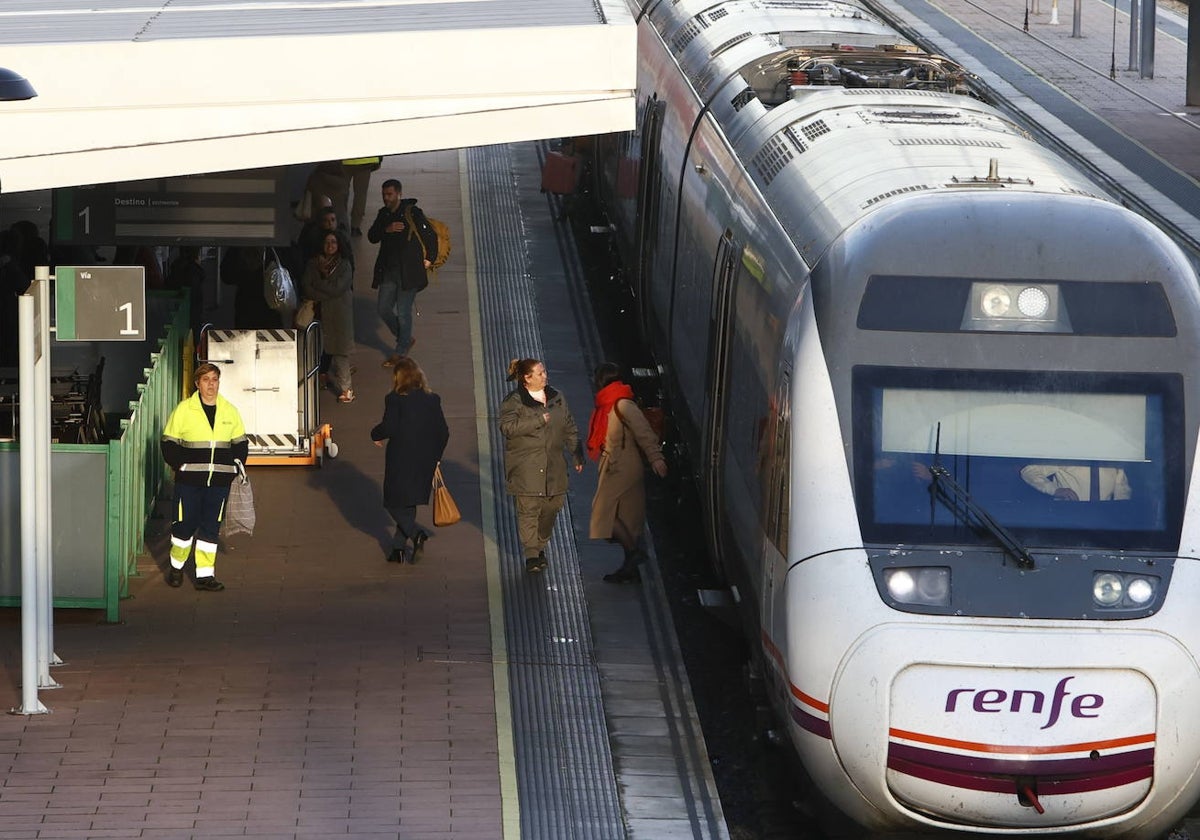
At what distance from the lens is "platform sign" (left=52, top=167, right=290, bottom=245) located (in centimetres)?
1411

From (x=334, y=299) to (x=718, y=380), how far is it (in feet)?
18.8

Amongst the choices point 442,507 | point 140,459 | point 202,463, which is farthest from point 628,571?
point 140,459

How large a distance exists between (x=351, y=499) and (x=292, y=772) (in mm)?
4713

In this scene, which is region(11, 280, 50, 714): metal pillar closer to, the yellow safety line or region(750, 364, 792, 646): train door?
the yellow safety line

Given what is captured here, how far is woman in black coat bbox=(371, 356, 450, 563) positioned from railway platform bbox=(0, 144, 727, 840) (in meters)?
0.57

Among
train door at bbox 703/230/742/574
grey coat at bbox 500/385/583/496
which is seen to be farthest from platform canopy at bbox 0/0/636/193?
grey coat at bbox 500/385/583/496

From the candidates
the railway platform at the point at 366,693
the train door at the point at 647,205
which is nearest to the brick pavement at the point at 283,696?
the railway platform at the point at 366,693

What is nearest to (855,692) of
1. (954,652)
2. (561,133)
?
(954,652)

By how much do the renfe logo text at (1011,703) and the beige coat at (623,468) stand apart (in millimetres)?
4205

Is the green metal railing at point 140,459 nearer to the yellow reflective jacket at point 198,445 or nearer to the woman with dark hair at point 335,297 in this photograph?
the yellow reflective jacket at point 198,445

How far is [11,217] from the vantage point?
22984 millimetres

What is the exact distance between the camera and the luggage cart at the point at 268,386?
15.2 metres

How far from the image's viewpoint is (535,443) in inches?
510

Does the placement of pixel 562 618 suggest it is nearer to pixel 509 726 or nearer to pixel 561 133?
pixel 509 726
